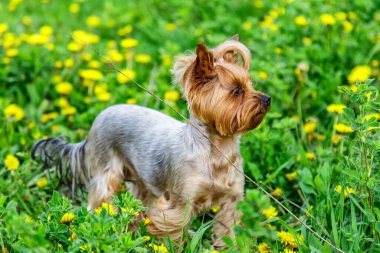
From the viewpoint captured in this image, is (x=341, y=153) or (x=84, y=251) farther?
(x=341, y=153)

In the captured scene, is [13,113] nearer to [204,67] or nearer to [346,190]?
[204,67]

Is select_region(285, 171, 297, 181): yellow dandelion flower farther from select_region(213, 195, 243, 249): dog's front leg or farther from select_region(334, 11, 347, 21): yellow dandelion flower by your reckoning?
select_region(334, 11, 347, 21): yellow dandelion flower

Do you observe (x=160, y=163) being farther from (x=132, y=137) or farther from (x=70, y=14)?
(x=70, y=14)

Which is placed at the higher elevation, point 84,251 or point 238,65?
point 238,65

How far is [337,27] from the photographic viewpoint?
6195mm

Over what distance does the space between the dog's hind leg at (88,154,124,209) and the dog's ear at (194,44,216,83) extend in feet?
3.41

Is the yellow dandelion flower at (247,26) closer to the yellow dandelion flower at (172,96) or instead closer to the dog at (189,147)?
the yellow dandelion flower at (172,96)

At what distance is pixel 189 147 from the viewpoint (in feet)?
12.6

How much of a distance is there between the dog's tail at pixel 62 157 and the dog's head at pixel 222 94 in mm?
1324

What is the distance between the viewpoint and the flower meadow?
3252 mm

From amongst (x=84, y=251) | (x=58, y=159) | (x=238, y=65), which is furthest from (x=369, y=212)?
(x=58, y=159)

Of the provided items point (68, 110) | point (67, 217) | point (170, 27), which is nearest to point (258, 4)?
point (170, 27)

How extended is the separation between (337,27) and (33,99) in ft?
9.69

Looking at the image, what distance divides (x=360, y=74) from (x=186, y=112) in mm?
1487
